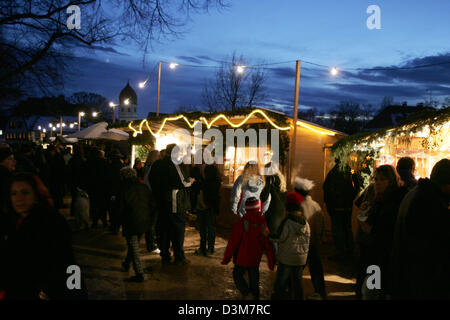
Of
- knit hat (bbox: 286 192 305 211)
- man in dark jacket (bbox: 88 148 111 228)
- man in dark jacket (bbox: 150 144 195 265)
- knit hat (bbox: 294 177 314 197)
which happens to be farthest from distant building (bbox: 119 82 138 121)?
knit hat (bbox: 286 192 305 211)

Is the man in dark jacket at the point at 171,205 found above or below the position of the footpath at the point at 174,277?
above

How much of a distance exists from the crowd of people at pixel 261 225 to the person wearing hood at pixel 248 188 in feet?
0.06

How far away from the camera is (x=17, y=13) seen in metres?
9.46

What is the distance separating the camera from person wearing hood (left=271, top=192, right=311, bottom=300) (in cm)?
436

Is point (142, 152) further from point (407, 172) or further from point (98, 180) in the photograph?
point (407, 172)

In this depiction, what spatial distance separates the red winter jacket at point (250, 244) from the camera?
4.50 metres

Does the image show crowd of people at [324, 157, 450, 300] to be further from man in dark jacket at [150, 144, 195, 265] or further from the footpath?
man in dark jacket at [150, 144, 195, 265]

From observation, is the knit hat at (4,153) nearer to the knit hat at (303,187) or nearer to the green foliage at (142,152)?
the knit hat at (303,187)

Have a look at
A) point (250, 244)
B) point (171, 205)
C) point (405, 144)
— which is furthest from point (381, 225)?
point (405, 144)

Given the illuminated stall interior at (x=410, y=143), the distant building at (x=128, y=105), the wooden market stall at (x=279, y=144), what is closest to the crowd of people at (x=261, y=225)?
the illuminated stall interior at (x=410, y=143)

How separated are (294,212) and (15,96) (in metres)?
13.9

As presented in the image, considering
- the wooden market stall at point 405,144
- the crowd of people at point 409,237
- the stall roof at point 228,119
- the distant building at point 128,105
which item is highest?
the distant building at point 128,105

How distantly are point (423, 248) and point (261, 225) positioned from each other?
2067mm

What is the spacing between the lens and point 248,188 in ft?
19.4
